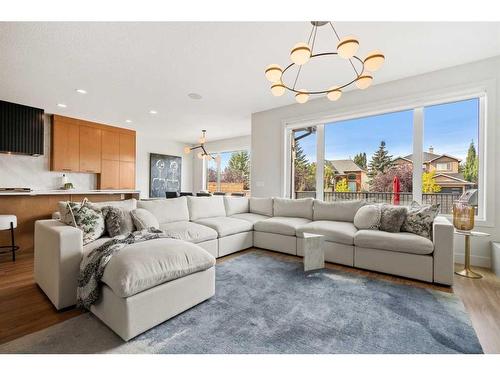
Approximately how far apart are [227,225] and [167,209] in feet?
3.02

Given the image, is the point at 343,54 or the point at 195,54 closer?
the point at 343,54

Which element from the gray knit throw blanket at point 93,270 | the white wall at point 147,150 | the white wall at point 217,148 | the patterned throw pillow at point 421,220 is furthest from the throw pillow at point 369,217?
the white wall at point 147,150

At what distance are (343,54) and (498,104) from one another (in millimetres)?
2673

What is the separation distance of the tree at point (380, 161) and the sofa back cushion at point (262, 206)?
1.89 meters

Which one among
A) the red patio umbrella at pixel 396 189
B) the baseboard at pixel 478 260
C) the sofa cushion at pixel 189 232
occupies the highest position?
the red patio umbrella at pixel 396 189

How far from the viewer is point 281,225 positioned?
3533mm

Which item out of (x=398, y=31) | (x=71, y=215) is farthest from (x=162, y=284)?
(x=398, y=31)

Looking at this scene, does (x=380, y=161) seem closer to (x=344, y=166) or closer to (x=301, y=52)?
(x=344, y=166)

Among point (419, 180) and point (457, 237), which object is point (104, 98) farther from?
point (457, 237)

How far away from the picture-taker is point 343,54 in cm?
178

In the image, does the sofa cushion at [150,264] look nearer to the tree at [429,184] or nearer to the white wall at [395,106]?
the white wall at [395,106]

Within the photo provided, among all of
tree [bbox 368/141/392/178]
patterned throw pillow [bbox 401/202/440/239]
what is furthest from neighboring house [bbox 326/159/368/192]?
patterned throw pillow [bbox 401/202/440/239]

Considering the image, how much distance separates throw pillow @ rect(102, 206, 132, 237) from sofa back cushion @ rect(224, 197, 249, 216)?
2074mm

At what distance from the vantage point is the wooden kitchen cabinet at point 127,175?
629 cm
